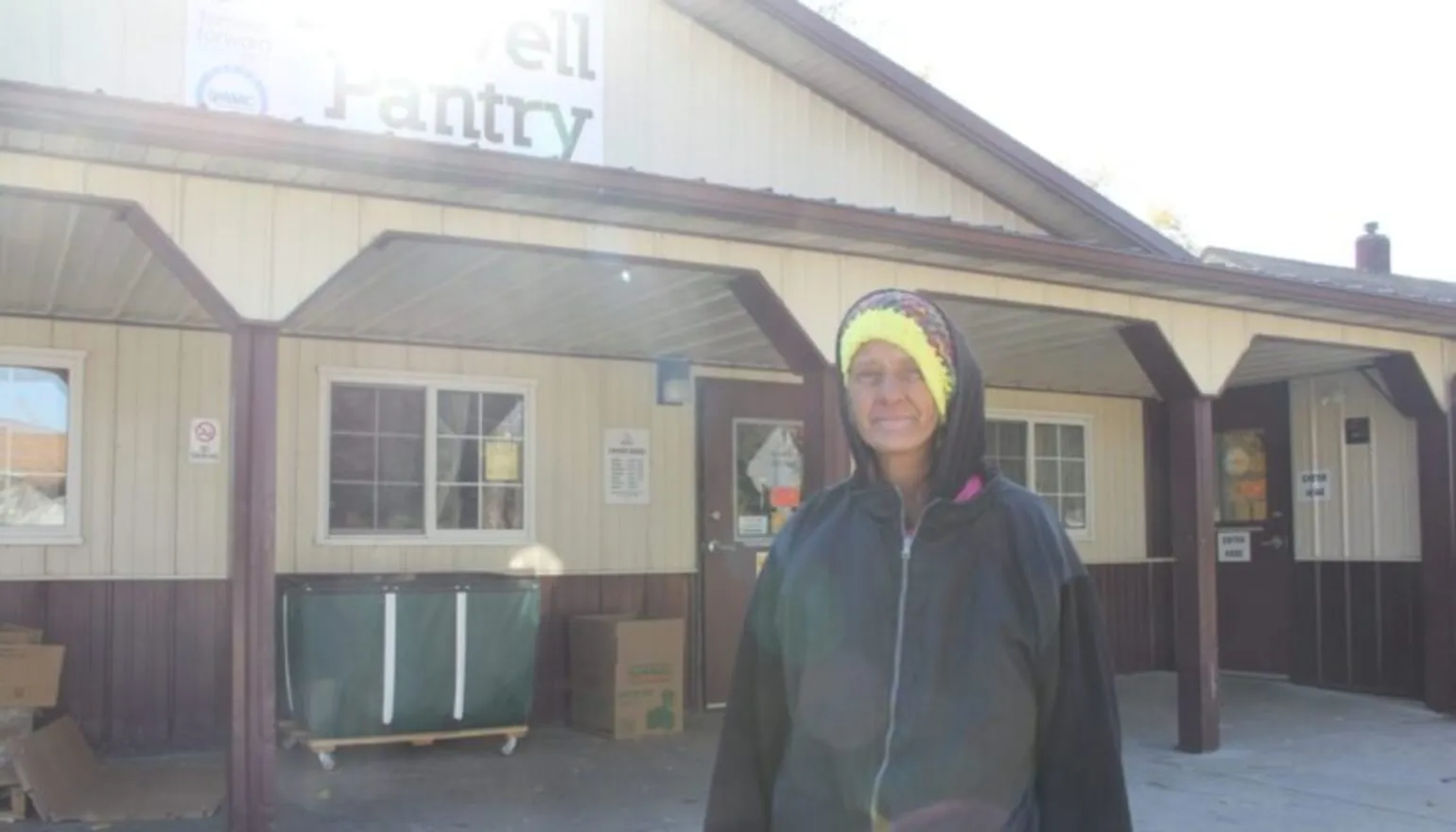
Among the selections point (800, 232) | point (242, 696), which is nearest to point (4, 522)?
point (242, 696)

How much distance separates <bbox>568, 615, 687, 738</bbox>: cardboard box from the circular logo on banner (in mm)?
3595

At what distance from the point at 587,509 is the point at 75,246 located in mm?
3883

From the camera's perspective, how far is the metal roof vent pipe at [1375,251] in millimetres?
13602

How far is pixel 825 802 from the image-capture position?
85.3 inches

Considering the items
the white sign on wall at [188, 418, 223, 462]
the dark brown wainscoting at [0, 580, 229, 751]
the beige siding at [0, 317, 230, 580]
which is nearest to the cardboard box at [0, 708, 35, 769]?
the dark brown wainscoting at [0, 580, 229, 751]

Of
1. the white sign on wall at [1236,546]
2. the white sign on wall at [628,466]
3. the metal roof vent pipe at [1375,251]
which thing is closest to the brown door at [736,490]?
the white sign on wall at [628,466]

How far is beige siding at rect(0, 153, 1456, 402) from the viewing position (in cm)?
496

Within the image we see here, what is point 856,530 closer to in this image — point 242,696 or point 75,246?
point 242,696

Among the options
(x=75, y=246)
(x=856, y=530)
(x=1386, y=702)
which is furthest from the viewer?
(x=1386, y=702)

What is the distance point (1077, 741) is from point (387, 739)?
19.6 ft

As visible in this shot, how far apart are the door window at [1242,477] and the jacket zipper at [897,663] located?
31.9 feet

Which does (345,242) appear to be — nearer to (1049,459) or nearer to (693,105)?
(693,105)

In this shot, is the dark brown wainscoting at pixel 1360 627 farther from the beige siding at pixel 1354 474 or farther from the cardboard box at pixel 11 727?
the cardboard box at pixel 11 727

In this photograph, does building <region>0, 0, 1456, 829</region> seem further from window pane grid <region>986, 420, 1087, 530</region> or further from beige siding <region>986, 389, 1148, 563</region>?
beige siding <region>986, 389, 1148, 563</region>
